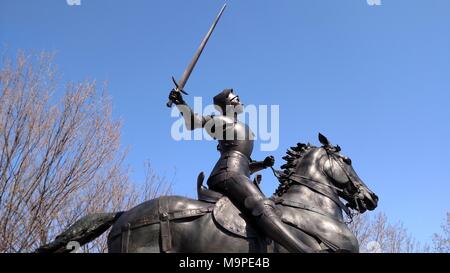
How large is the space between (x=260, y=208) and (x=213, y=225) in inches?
21.7

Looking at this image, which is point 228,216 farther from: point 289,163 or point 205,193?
point 289,163

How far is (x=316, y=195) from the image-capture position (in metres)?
6.58

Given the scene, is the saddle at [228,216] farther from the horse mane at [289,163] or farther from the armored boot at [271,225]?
the horse mane at [289,163]

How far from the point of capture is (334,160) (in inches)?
273

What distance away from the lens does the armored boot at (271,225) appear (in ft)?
18.3

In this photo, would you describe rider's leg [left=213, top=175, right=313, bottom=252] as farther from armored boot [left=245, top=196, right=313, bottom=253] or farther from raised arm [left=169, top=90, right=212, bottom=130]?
raised arm [left=169, top=90, right=212, bottom=130]

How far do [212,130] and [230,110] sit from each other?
1.36ft

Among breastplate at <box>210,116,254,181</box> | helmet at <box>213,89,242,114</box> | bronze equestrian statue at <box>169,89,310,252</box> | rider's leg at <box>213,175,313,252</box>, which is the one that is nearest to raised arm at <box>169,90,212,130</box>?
bronze equestrian statue at <box>169,89,310,252</box>

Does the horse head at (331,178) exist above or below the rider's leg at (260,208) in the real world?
above

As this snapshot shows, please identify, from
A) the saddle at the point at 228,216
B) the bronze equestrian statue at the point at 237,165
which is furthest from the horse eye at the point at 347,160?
the saddle at the point at 228,216

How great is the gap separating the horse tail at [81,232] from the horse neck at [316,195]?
2164 millimetres

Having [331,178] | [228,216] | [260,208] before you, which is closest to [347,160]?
[331,178]
